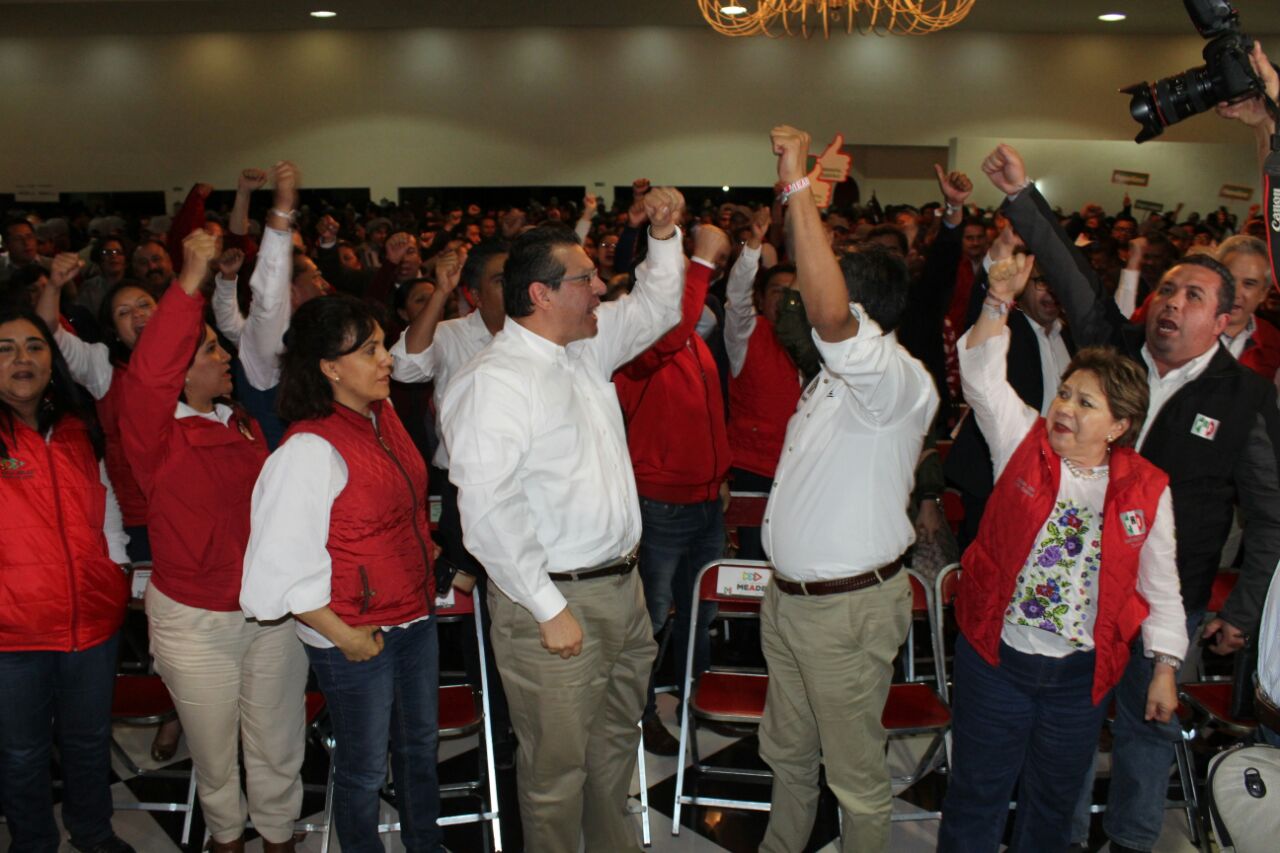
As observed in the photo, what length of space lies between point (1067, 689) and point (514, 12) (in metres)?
13.7

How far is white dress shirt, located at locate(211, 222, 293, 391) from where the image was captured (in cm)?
317

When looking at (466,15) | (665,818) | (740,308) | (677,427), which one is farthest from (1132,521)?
(466,15)

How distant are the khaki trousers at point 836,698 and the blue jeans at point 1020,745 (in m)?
0.19

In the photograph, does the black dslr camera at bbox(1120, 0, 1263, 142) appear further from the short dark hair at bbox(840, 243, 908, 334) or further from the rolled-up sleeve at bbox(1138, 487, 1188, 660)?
the rolled-up sleeve at bbox(1138, 487, 1188, 660)

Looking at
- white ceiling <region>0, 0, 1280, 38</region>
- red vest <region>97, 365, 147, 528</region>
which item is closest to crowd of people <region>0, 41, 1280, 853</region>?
red vest <region>97, 365, 147, 528</region>

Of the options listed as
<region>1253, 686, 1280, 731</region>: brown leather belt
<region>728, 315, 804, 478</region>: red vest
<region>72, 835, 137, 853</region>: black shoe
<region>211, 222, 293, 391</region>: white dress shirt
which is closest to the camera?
<region>1253, 686, 1280, 731</region>: brown leather belt

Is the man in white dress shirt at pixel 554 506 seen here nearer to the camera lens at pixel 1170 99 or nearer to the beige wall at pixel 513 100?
the camera lens at pixel 1170 99

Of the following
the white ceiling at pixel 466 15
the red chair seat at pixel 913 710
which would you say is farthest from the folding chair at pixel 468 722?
the white ceiling at pixel 466 15

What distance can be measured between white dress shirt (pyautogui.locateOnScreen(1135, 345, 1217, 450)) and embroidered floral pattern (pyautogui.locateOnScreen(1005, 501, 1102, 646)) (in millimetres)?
411

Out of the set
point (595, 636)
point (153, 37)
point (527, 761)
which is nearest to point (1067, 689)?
point (595, 636)

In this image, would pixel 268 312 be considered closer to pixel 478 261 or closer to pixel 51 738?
pixel 478 261

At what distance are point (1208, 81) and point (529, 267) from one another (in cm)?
160

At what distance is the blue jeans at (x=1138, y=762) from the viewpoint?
2.65m

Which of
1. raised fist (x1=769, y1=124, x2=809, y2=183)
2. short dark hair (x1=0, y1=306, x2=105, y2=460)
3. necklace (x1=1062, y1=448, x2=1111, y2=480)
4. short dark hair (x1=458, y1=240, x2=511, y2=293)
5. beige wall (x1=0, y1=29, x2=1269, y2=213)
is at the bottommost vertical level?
necklace (x1=1062, y1=448, x2=1111, y2=480)
